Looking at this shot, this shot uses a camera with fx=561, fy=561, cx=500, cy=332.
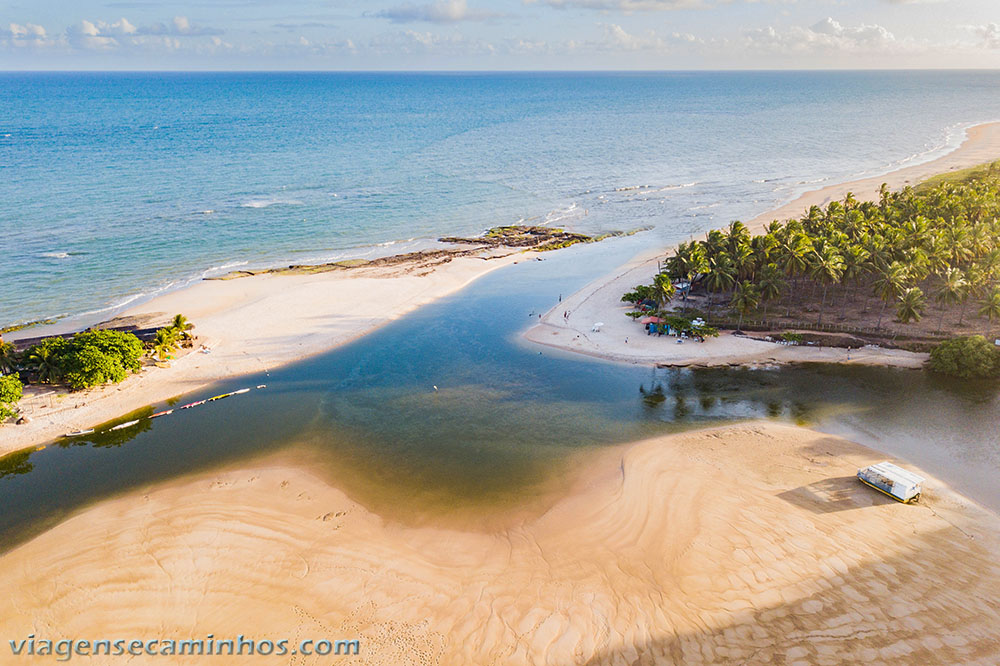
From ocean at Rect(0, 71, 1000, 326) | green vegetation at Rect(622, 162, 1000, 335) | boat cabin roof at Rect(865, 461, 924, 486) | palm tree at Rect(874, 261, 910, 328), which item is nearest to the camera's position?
boat cabin roof at Rect(865, 461, 924, 486)

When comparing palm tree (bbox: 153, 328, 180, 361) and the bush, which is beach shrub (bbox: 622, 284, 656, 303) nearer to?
the bush

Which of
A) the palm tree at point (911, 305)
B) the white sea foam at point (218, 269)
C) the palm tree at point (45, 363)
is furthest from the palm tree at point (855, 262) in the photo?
the white sea foam at point (218, 269)

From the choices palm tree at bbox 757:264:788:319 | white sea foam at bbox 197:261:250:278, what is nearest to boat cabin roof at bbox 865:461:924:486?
palm tree at bbox 757:264:788:319

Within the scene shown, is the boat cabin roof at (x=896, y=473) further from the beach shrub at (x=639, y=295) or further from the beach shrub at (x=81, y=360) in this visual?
the beach shrub at (x=81, y=360)

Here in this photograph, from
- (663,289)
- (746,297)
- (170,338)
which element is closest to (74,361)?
(170,338)

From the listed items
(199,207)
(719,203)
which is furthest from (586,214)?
(199,207)

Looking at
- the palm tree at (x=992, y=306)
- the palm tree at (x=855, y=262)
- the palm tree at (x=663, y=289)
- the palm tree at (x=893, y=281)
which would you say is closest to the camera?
the palm tree at (x=992, y=306)
